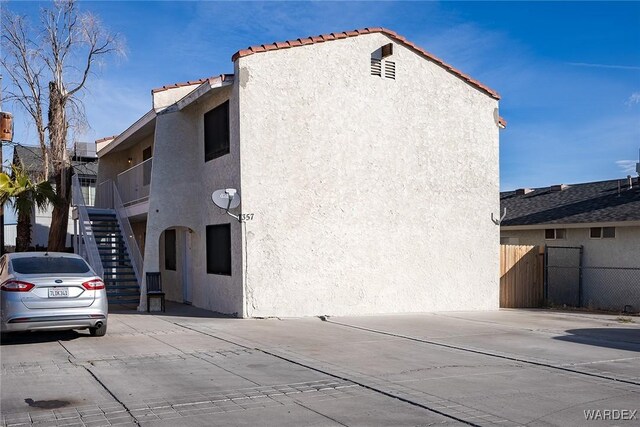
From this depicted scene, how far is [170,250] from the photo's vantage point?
65.8 ft

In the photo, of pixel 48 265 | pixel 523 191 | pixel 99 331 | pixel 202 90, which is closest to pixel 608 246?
pixel 523 191

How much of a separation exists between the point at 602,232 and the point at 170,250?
14.4m

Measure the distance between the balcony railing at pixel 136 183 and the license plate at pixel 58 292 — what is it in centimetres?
774

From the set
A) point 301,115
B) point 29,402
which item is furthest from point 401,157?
point 29,402

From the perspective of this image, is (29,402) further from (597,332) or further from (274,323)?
(597,332)

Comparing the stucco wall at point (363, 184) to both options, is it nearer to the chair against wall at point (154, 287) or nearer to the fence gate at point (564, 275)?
the chair against wall at point (154, 287)

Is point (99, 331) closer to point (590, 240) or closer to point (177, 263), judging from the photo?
point (177, 263)

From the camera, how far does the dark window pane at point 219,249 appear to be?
14602mm

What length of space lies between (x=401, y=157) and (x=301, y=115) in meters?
2.98

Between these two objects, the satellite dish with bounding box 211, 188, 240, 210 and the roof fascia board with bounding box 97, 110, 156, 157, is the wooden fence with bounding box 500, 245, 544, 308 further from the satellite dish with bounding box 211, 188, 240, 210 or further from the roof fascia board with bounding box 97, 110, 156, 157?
the roof fascia board with bounding box 97, 110, 156, 157

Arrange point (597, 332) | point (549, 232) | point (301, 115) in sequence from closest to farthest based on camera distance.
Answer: point (597, 332), point (301, 115), point (549, 232)

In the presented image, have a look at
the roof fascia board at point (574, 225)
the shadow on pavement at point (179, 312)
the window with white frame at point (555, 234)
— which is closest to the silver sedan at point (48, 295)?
the shadow on pavement at point (179, 312)

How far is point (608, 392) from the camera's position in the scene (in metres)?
7.05

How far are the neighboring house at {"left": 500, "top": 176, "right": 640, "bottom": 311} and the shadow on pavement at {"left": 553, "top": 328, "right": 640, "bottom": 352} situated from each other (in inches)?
269
